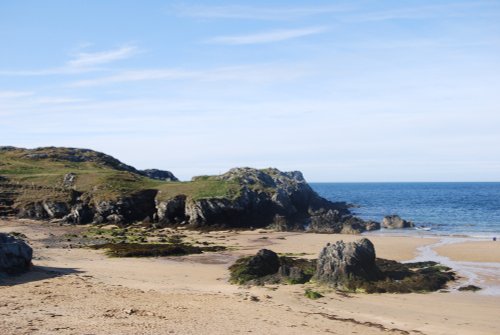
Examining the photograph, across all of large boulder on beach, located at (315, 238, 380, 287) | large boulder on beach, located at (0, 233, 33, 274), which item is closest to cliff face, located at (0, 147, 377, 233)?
large boulder on beach, located at (315, 238, 380, 287)

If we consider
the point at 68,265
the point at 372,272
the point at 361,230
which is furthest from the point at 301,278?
the point at 361,230

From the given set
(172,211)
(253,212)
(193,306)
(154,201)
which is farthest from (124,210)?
(193,306)

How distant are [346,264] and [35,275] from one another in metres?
17.7

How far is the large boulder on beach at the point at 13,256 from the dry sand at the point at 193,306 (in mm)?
789

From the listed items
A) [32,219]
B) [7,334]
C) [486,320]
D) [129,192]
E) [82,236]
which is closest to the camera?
[7,334]

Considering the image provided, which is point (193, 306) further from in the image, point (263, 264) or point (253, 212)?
point (253, 212)

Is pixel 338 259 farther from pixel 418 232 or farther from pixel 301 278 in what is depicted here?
pixel 418 232

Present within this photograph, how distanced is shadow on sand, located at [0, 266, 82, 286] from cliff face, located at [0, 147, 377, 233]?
1196 inches

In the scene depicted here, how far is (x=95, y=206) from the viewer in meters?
62.8

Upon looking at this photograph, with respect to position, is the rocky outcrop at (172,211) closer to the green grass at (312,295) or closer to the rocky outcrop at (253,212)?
the rocky outcrop at (253,212)

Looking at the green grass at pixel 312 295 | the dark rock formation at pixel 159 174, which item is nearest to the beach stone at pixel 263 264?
the green grass at pixel 312 295

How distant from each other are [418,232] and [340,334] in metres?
46.6

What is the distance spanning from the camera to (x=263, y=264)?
1212 inches

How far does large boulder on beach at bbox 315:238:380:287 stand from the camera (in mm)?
27844
